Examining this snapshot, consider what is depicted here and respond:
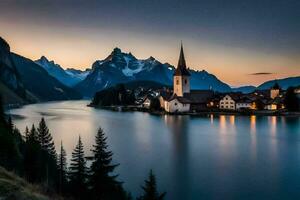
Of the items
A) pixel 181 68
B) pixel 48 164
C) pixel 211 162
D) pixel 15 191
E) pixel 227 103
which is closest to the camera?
pixel 15 191

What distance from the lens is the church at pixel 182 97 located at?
83812 mm

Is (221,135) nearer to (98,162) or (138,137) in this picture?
(138,137)

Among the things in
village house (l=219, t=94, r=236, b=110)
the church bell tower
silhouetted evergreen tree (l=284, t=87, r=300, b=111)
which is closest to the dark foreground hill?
silhouetted evergreen tree (l=284, t=87, r=300, b=111)

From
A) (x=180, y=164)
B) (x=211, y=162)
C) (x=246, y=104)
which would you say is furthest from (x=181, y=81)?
(x=180, y=164)

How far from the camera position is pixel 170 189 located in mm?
19312

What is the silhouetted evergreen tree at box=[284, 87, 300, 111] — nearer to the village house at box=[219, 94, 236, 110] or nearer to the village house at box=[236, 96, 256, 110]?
the village house at box=[236, 96, 256, 110]

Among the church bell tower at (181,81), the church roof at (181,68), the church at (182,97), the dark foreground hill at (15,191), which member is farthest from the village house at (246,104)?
the dark foreground hill at (15,191)

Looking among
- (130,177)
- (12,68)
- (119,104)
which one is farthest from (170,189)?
(12,68)

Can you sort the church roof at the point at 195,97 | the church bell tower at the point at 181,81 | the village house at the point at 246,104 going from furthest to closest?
the church bell tower at the point at 181,81 → the village house at the point at 246,104 → the church roof at the point at 195,97

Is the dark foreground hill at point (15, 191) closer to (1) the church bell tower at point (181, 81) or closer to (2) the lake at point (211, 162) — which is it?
(2) the lake at point (211, 162)

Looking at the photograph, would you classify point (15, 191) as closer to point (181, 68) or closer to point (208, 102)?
point (208, 102)

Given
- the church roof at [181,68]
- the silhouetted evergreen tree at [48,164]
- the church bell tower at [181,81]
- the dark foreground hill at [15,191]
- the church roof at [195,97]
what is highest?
the church roof at [181,68]

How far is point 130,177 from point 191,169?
4.77m

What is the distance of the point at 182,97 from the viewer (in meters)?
86.5
